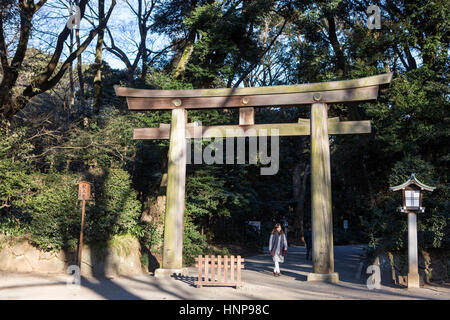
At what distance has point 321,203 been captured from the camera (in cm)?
1107

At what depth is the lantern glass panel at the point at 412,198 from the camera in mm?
10867

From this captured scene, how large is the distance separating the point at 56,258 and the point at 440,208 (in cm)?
1110

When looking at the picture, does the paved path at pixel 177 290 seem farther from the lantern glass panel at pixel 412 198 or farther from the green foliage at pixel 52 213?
the lantern glass panel at pixel 412 198

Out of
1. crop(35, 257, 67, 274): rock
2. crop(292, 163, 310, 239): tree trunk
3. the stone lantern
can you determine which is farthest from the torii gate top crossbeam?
crop(292, 163, 310, 239): tree trunk

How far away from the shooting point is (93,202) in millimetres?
13742

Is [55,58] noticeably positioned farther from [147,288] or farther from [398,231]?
[398,231]

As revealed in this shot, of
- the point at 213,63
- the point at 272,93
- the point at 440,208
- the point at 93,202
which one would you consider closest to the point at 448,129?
the point at 440,208

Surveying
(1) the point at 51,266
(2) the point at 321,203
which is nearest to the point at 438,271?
(2) the point at 321,203

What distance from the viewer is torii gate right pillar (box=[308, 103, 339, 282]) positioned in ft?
35.6

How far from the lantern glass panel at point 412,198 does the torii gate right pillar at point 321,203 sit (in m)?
1.95

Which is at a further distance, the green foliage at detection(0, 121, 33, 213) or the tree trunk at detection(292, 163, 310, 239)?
the tree trunk at detection(292, 163, 310, 239)

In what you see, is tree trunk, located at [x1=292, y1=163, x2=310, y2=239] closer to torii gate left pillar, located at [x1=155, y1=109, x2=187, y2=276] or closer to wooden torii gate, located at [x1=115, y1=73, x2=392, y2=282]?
wooden torii gate, located at [x1=115, y1=73, x2=392, y2=282]

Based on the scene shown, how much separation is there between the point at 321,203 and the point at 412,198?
2288mm

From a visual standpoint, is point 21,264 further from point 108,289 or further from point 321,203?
point 321,203
